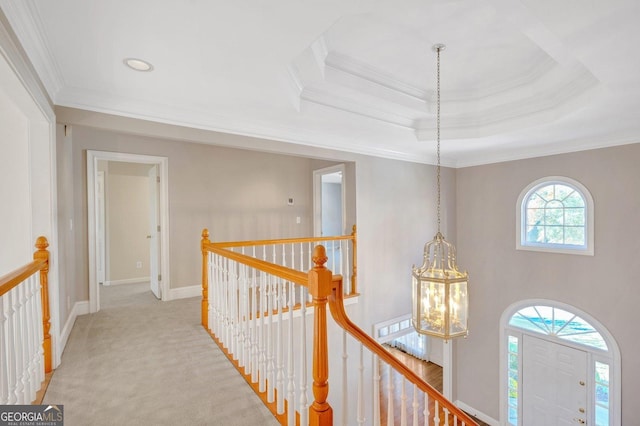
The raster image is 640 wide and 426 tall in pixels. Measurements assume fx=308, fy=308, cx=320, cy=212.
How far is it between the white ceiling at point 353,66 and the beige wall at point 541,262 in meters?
0.50

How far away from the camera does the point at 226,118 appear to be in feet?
10.8

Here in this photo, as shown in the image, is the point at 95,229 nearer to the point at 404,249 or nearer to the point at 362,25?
the point at 362,25

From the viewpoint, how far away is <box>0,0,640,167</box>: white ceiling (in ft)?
5.45

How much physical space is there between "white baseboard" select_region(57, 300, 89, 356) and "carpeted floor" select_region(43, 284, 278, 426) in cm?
7

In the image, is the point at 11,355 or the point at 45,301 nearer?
the point at 11,355

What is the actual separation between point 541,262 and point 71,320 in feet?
20.4

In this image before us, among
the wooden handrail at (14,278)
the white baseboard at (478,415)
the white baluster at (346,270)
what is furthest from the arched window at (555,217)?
the wooden handrail at (14,278)

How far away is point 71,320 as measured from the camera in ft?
10.6

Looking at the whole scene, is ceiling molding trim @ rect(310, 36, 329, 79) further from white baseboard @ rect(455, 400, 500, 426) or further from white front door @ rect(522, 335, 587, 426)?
white baseboard @ rect(455, 400, 500, 426)

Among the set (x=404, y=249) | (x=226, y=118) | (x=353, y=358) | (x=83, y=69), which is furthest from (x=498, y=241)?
(x=83, y=69)

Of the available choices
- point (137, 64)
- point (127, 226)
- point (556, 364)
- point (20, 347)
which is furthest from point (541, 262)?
point (127, 226)

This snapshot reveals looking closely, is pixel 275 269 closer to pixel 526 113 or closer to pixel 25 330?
pixel 25 330

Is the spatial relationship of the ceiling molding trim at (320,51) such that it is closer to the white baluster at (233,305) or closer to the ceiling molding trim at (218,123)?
the ceiling molding trim at (218,123)

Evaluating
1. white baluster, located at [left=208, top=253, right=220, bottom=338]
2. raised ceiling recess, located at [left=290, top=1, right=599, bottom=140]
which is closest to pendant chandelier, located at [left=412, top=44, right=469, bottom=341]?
raised ceiling recess, located at [left=290, top=1, right=599, bottom=140]
